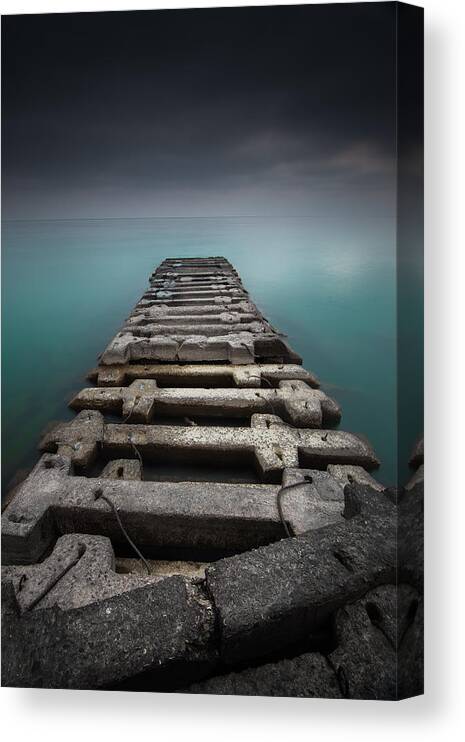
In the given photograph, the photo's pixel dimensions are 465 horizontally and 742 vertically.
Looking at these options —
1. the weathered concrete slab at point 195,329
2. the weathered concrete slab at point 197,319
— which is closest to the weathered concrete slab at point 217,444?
the weathered concrete slab at point 195,329

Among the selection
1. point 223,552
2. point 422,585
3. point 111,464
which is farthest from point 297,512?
point 111,464

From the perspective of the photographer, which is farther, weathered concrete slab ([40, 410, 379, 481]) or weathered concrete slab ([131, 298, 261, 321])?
weathered concrete slab ([131, 298, 261, 321])

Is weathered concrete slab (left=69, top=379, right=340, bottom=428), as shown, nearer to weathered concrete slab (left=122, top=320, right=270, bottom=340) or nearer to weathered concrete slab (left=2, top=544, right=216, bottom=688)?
weathered concrete slab (left=122, top=320, right=270, bottom=340)

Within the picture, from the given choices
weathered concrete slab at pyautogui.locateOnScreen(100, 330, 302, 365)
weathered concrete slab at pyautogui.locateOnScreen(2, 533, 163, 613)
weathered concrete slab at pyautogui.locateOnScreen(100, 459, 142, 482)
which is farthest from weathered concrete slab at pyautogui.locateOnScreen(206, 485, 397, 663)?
weathered concrete slab at pyautogui.locateOnScreen(100, 330, 302, 365)

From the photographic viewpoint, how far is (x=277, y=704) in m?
1.98

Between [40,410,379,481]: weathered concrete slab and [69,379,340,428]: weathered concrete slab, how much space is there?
0.24 metres

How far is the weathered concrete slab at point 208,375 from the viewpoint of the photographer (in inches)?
167

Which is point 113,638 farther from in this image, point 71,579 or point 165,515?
point 165,515

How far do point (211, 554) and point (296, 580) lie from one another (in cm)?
67

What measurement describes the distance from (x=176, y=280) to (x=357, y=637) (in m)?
7.55

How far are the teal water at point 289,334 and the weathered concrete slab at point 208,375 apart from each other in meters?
0.21

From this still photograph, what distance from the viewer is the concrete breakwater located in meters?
1.83

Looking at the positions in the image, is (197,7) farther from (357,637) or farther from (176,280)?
(176,280)

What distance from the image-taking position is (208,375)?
441 centimetres
